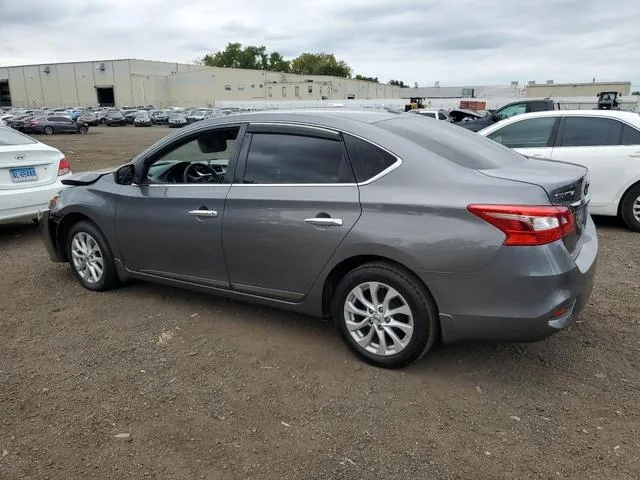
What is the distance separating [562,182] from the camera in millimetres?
3141

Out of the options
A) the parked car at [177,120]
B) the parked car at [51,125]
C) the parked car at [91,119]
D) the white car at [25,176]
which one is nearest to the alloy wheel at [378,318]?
the white car at [25,176]

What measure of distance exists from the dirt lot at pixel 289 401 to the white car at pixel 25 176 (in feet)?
8.63

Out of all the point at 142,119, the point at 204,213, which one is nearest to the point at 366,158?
the point at 204,213

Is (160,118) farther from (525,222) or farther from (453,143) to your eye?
(525,222)

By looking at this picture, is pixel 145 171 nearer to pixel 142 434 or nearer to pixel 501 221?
pixel 142 434

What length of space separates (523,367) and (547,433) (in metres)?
0.71

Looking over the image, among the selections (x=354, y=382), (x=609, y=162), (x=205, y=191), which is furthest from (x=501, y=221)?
(x=609, y=162)

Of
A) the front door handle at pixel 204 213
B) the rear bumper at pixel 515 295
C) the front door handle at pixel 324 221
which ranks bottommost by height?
the rear bumper at pixel 515 295

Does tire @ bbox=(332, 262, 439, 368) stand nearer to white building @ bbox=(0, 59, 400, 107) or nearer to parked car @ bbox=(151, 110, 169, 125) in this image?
parked car @ bbox=(151, 110, 169, 125)

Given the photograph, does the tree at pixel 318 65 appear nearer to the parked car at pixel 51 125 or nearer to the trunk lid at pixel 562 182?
the parked car at pixel 51 125

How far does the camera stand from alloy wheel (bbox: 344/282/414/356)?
3.32 meters

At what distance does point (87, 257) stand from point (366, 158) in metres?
3.00

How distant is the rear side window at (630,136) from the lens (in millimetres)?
6940

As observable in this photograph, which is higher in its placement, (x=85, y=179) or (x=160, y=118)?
(x=85, y=179)
